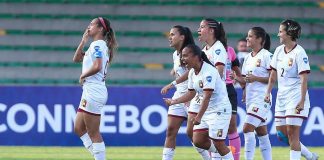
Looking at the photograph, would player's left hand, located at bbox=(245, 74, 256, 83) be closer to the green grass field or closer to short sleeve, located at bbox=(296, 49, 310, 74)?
short sleeve, located at bbox=(296, 49, 310, 74)

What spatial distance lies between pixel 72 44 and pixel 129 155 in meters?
5.94

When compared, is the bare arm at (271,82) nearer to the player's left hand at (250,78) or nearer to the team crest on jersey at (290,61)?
the team crest on jersey at (290,61)

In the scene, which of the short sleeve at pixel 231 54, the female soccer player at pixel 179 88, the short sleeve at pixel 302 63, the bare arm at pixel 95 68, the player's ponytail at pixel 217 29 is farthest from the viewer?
the short sleeve at pixel 231 54

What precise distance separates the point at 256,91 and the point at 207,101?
2.61 metres

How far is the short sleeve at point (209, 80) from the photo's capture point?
11.2 m

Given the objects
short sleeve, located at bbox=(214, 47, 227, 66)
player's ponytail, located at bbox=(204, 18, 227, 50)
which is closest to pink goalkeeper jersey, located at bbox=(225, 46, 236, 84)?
player's ponytail, located at bbox=(204, 18, 227, 50)

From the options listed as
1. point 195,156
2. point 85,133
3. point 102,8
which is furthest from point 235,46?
point 85,133

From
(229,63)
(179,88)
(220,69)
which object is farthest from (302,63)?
(179,88)

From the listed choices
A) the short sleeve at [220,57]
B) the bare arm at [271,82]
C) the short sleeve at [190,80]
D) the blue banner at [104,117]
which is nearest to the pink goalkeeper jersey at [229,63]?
the short sleeve at [220,57]

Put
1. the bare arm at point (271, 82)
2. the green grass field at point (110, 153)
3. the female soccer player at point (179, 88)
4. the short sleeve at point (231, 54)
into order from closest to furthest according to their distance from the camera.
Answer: the female soccer player at point (179, 88) < the bare arm at point (271, 82) < the short sleeve at point (231, 54) < the green grass field at point (110, 153)

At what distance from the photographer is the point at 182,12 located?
22.3 m

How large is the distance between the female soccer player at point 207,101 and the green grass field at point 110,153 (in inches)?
156

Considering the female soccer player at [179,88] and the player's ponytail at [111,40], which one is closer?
the player's ponytail at [111,40]

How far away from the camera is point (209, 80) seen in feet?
36.9
